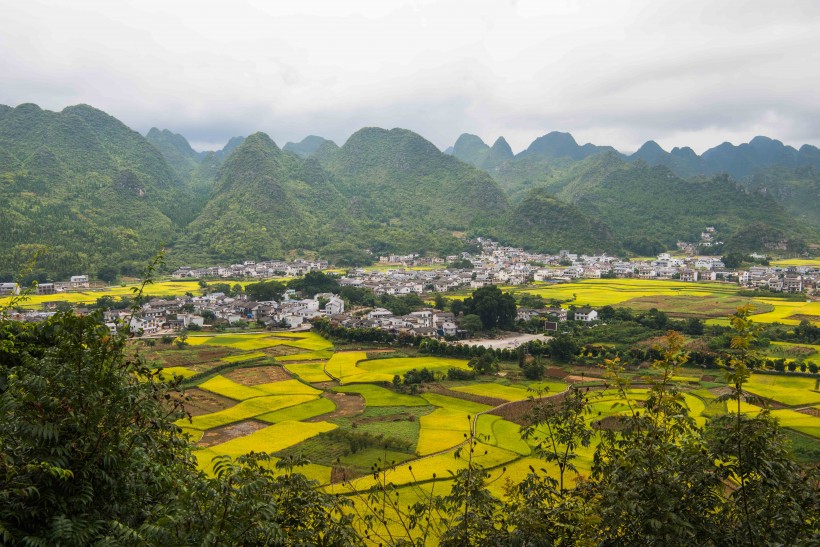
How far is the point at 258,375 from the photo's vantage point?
88.0ft

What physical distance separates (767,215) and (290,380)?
9761cm

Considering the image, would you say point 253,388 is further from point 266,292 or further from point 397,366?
point 266,292

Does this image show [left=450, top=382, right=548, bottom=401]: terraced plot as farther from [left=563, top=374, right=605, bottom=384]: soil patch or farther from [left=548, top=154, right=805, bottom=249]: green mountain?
[left=548, top=154, right=805, bottom=249]: green mountain

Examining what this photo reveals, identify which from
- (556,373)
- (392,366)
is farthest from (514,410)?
(392,366)

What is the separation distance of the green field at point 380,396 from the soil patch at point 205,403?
197 inches

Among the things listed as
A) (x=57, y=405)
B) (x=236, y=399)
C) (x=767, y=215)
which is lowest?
(x=236, y=399)

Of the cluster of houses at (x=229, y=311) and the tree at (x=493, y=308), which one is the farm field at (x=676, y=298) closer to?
the tree at (x=493, y=308)

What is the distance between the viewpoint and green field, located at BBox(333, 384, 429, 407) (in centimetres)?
2231

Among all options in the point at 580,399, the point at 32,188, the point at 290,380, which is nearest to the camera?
the point at 580,399

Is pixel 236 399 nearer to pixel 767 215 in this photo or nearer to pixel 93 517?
pixel 93 517

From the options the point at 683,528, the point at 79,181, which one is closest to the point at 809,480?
the point at 683,528

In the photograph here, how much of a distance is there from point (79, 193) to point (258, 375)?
66.7m

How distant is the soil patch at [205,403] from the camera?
2116 centimetres

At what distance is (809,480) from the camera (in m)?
4.29
